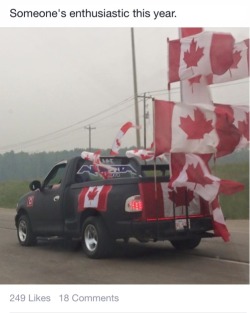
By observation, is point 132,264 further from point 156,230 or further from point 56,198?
point 56,198

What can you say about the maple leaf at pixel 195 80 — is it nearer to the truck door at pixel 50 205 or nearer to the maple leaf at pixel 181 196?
the maple leaf at pixel 181 196

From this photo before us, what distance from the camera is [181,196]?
7930 millimetres

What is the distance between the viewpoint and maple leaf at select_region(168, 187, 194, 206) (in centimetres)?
785

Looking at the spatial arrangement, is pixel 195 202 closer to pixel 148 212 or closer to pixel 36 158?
pixel 148 212

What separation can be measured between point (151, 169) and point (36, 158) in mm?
3350

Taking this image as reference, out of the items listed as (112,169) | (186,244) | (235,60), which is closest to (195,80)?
(235,60)

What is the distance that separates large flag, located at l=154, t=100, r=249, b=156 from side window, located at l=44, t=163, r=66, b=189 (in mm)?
2744

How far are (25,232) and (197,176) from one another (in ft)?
15.0

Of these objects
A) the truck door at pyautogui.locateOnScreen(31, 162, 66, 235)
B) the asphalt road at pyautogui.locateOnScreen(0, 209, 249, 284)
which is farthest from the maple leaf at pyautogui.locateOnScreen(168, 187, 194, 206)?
the truck door at pyautogui.locateOnScreen(31, 162, 66, 235)

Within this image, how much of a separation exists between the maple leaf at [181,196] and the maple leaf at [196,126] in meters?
1.06

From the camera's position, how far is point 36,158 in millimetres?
11461

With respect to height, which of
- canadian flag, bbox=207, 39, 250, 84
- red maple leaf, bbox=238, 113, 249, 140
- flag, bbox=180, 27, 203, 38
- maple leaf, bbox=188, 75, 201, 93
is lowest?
red maple leaf, bbox=238, 113, 249, 140

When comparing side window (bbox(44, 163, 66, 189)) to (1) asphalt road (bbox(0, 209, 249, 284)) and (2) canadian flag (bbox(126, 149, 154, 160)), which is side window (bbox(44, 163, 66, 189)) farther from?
(2) canadian flag (bbox(126, 149, 154, 160))
